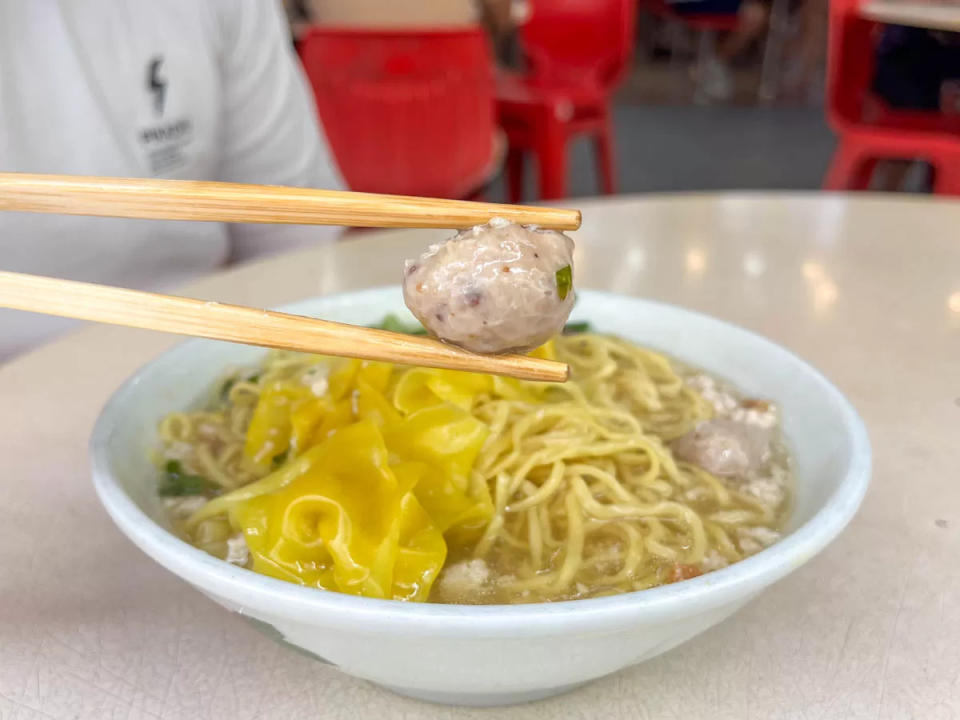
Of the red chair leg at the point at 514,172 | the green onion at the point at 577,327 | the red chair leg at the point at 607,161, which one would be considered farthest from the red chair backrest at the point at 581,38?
the green onion at the point at 577,327

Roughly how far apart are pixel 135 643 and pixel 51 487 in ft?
0.94

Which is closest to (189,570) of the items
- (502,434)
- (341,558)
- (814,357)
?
(341,558)

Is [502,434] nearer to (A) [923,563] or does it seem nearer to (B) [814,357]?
(A) [923,563]

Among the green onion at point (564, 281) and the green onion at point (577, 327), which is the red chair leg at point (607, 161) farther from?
the green onion at point (564, 281)

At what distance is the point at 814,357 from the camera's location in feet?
3.90

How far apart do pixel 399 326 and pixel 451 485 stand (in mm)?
317

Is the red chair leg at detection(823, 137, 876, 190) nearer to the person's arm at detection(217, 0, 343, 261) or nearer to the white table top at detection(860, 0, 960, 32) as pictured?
the white table top at detection(860, 0, 960, 32)

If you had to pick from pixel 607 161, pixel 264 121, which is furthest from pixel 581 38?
pixel 264 121

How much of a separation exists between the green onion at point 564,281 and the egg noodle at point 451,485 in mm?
191

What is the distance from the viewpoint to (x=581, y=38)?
4.58 m

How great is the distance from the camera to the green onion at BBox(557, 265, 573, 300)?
618 millimetres

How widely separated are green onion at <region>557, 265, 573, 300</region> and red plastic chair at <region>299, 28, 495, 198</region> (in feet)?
8.16

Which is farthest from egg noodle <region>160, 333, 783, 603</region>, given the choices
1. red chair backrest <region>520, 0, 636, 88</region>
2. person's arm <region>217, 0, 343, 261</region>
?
red chair backrest <region>520, 0, 636, 88</region>

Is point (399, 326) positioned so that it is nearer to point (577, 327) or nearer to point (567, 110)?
point (577, 327)
